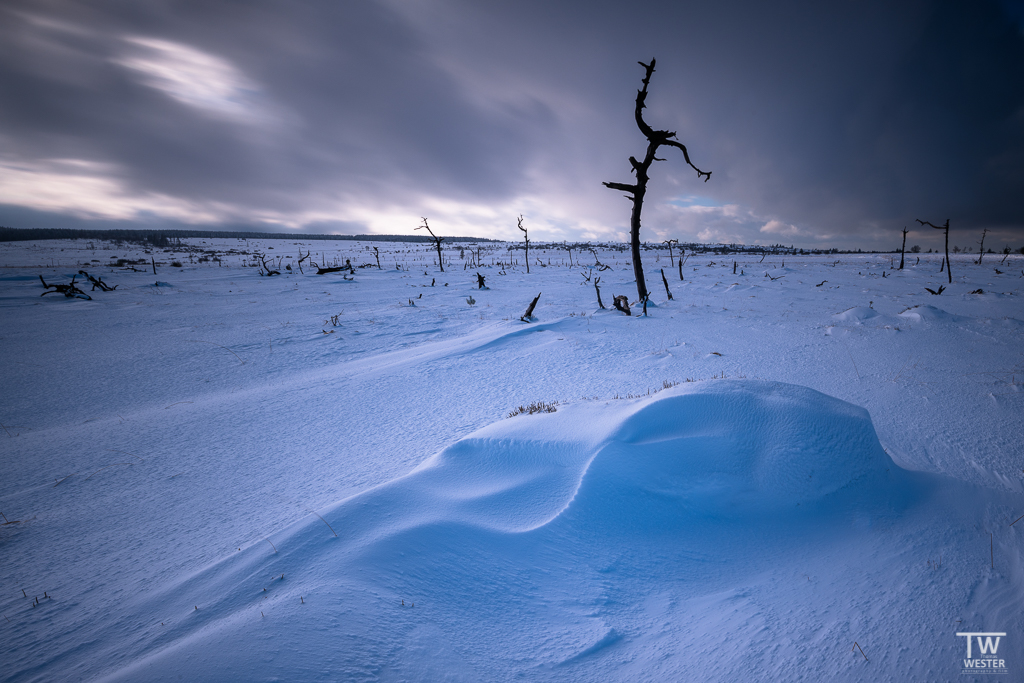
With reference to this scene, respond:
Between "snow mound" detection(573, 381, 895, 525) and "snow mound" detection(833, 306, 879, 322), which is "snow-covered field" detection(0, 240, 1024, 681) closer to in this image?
"snow mound" detection(573, 381, 895, 525)

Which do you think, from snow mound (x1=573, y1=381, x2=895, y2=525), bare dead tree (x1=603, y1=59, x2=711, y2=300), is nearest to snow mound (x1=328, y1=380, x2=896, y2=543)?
snow mound (x1=573, y1=381, x2=895, y2=525)

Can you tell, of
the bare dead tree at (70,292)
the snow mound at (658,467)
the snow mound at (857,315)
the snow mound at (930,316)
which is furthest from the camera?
the bare dead tree at (70,292)

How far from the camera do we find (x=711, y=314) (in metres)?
8.95

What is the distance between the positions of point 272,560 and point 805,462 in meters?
2.99

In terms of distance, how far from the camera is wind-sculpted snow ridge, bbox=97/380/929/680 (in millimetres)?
1382

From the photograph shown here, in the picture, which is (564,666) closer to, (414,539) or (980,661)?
(414,539)

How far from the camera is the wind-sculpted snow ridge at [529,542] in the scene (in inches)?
54.4

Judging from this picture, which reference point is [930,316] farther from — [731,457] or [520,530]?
[520,530]

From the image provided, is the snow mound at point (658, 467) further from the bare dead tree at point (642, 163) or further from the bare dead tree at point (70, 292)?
the bare dead tree at point (70, 292)

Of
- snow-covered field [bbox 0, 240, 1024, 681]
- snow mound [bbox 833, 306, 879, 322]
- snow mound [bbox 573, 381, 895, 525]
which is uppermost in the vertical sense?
snow mound [bbox 833, 306, 879, 322]

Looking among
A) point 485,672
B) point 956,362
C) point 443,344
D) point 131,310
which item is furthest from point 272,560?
point 131,310

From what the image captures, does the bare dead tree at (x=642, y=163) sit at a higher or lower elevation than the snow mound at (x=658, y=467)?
higher

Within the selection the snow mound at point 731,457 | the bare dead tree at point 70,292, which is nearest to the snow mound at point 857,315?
the snow mound at point 731,457

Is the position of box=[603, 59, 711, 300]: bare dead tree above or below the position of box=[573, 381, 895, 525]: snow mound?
above
